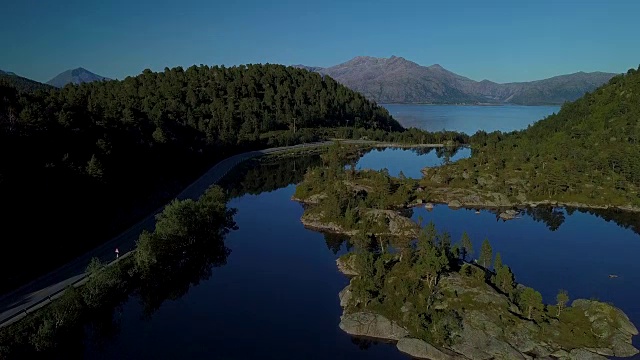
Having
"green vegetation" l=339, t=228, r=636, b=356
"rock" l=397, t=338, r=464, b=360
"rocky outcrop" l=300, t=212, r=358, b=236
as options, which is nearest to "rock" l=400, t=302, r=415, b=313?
"green vegetation" l=339, t=228, r=636, b=356

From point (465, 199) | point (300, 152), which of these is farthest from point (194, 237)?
point (300, 152)

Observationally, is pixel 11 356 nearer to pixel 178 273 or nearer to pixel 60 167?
pixel 178 273

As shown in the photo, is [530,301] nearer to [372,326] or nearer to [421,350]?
[421,350]

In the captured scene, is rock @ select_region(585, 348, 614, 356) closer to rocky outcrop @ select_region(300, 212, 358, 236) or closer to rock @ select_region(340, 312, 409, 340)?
rock @ select_region(340, 312, 409, 340)

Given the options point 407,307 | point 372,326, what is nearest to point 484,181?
point 407,307

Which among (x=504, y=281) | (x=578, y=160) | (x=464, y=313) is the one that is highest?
(x=578, y=160)

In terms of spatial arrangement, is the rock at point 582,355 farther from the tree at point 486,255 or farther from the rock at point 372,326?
the tree at point 486,255

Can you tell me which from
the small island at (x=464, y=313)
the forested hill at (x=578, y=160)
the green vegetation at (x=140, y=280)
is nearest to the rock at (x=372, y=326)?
the small island at (x=464, y=313)
